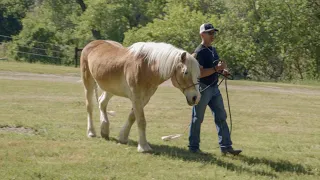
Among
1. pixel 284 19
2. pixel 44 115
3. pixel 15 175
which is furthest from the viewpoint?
pixel 284 19

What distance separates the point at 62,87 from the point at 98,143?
12486mm

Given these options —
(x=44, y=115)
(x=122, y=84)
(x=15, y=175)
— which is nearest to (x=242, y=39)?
A: (x=44, y=115)

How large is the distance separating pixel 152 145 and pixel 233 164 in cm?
180

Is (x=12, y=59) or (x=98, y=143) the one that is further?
(x=12, y=59)

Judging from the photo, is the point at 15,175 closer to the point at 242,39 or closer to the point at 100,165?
A: the point at 100,165

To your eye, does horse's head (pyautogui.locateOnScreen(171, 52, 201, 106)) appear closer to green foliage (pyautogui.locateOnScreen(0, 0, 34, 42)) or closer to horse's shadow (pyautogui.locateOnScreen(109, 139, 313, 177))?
horse's shadow (pyautogui.locateOnScreen(109, 139, 313, 177))

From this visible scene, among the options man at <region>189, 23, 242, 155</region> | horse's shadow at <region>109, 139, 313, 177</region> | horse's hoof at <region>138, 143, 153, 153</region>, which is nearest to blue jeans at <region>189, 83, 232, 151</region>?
man at <region>189, 23, 242, 155</region>

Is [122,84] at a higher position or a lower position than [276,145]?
higher

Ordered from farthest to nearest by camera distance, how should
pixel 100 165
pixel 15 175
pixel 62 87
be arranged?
1. pixel 62 87
2. pixel 100 165
3. pixel 15 175

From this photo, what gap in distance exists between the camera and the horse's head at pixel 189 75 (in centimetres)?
810

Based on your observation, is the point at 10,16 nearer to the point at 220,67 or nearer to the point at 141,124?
the point at 141,124

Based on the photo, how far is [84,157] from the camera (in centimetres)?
806

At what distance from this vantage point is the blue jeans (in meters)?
8.66

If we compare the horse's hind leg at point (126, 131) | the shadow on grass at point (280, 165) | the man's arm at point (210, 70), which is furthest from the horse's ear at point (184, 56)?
the shadow on grass at point (280, 165)
